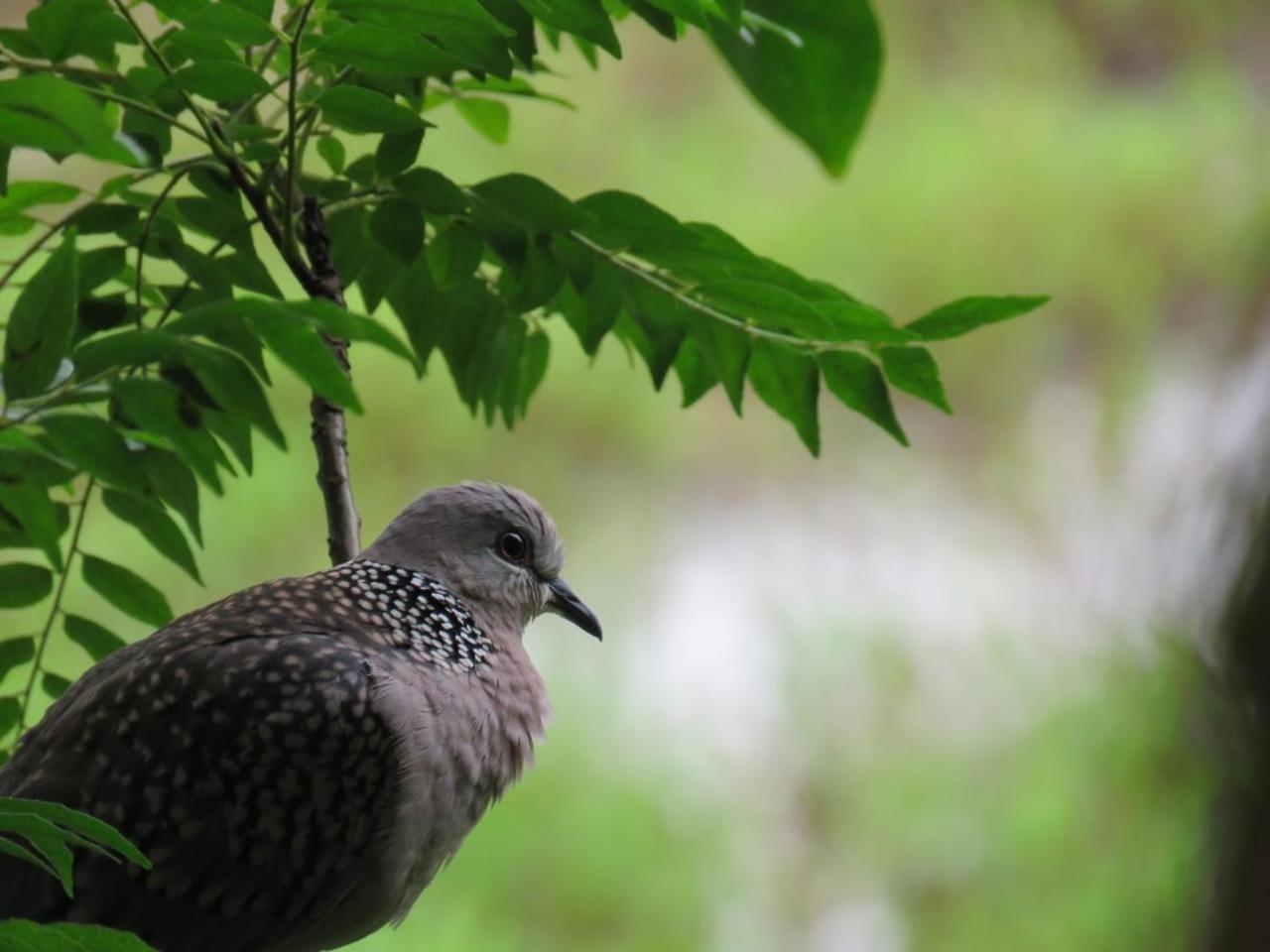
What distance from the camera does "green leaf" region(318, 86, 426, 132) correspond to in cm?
70

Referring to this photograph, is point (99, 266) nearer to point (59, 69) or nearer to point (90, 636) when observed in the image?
point (59, 69)

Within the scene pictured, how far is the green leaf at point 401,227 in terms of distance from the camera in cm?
80

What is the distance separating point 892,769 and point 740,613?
0.53m

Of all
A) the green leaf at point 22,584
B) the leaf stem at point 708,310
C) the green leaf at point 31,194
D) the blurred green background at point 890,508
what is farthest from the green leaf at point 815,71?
the blurred green background at point 890,508

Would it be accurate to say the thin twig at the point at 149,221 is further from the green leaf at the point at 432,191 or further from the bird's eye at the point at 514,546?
the bird's eye at the point at 514,546

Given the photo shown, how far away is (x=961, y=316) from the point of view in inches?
31.8

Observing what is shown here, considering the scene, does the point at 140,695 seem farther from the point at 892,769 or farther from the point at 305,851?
the point at 892,769

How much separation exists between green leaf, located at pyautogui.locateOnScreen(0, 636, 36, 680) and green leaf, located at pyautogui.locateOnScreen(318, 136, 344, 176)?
0.31m

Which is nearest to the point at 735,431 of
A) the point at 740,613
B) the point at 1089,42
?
the point at 740,613

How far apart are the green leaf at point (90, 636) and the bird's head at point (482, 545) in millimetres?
252

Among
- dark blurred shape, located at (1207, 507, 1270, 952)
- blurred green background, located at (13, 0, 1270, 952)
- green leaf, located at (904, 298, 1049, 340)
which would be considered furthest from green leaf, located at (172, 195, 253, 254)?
blurred green background, located at (13, 0, 1270, 952)

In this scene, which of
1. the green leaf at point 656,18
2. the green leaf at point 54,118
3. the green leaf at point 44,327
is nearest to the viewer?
the green leaf at point 54,118

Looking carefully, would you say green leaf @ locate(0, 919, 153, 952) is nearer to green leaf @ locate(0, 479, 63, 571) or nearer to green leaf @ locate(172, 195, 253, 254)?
green leaf @ locate(0, 479, 63, 571)

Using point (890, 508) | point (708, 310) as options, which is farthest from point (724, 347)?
point (890, 508)
